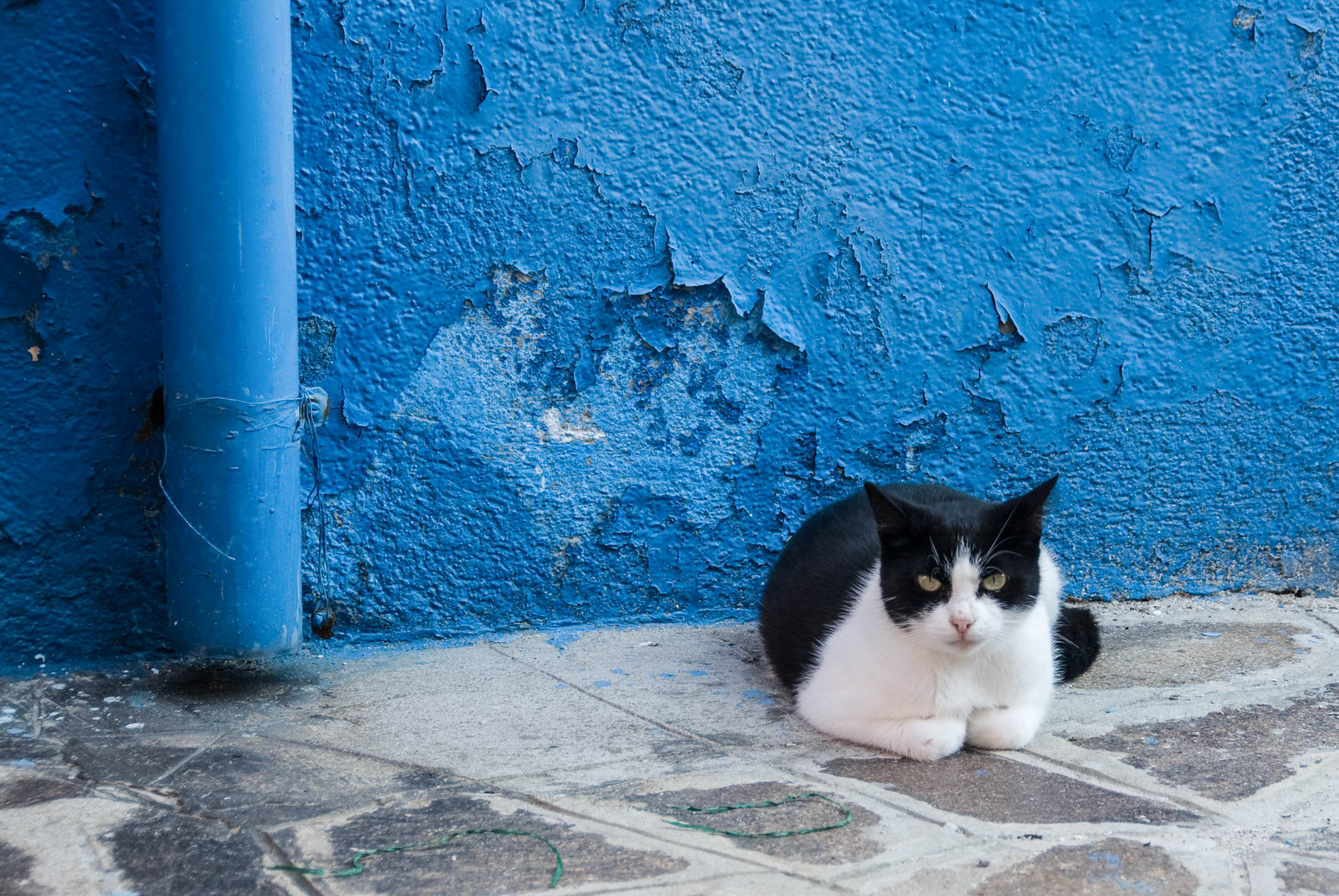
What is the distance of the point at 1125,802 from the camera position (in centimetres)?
191

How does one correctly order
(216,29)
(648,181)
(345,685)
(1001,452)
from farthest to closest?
(1001,452) < (648,181) < (345,685) < (216,29)

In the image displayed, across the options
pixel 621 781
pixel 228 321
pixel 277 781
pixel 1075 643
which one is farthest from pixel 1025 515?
pixel 228 321

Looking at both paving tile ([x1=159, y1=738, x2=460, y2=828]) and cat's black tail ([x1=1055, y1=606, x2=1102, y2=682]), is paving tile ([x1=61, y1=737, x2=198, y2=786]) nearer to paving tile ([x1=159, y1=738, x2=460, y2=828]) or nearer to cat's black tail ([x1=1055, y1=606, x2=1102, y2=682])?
paving tile ([x1=159, y1=738, x2=460, y2=828])

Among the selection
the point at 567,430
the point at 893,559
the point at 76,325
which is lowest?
the point at 893,559

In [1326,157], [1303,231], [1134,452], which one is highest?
[1326,157]

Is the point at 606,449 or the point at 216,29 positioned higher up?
the point at 216,29

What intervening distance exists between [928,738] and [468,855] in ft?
2.93

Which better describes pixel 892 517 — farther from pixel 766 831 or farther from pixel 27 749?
pixel 27 749

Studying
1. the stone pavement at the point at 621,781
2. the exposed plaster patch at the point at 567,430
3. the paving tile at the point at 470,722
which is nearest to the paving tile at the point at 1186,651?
the stone pavement at the point at 621,781

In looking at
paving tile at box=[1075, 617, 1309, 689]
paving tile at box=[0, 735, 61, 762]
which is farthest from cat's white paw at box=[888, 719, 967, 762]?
paving tile at box=[0, 735, 61, 762]

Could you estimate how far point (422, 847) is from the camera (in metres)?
1.69

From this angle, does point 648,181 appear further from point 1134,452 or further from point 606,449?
Result: point 1134,452

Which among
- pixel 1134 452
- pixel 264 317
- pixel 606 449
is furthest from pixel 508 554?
pixel 1134 452

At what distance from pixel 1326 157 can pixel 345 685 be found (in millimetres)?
2977
